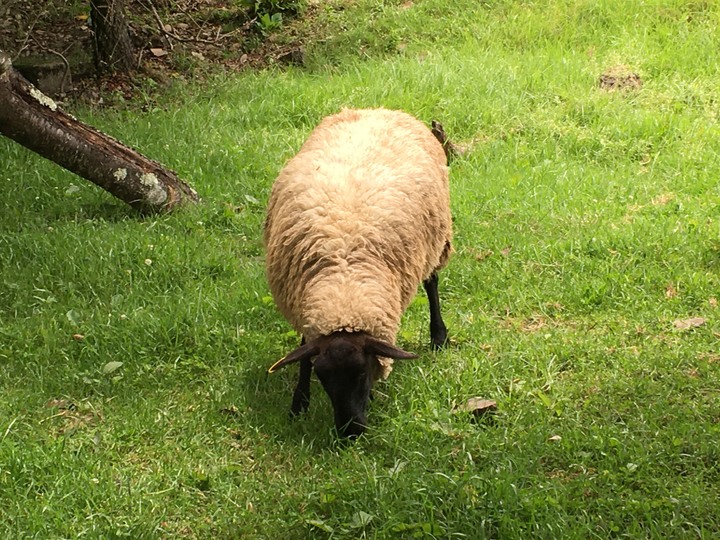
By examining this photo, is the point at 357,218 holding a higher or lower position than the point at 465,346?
higher

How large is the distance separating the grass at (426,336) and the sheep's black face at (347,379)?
0.11m

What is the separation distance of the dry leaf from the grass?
0.14ft

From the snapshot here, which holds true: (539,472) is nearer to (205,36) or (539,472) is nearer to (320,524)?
(320,524)

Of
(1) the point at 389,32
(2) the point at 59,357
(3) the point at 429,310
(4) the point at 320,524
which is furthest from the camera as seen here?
(1) the point at 389,32

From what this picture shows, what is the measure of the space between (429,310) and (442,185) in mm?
789

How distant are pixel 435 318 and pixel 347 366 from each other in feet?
3.95

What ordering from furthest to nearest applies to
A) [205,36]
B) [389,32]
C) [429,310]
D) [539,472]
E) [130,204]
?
[205,36]
[389,32]
[130,204]
[429,310]
[539,472]

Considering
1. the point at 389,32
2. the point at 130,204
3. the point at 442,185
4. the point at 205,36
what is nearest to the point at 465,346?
the point at 442,185

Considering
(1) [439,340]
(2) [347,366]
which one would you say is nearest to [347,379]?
(2) [347,366]

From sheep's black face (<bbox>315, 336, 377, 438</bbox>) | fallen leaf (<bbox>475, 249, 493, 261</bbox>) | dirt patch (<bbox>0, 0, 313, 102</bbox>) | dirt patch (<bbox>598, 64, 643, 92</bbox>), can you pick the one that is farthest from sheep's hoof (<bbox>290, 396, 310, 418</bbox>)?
dirt patch (<bbox>0, 0, 313, 102</bbox>)

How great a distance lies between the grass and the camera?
3.66m

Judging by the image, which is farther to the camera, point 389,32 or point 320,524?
point 389,32

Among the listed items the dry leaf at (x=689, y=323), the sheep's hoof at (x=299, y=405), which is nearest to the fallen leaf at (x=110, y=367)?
the sheep's hoof at (x=299, y=405)

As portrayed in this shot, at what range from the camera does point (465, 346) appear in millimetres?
4984
